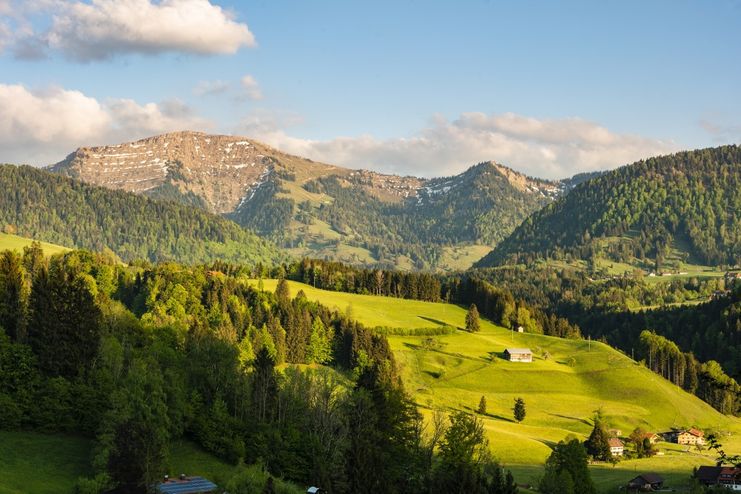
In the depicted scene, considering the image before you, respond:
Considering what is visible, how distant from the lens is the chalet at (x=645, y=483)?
111m

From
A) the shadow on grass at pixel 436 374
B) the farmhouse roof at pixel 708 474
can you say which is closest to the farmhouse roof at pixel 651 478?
the farmhouse roof at pixel 708 474

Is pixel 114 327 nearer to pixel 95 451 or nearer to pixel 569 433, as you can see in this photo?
pixel 95 451

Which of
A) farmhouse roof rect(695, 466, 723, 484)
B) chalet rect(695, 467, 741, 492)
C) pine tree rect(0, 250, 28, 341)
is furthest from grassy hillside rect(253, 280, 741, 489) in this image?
pine tree rect(0, 250, 28, 341)

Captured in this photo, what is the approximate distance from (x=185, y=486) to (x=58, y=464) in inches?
551

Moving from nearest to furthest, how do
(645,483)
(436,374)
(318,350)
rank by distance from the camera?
(645,483), (436,374), (318,350)

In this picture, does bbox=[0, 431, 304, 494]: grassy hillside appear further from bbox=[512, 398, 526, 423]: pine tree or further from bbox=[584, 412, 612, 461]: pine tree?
bbox=[512, 398, 526, 423]: pine tree

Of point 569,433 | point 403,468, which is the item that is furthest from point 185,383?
point 569,433

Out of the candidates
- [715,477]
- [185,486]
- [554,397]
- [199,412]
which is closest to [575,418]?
[554,397]

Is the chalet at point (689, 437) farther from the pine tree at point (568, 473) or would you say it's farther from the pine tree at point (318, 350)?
the pine tree at point (318, 350)

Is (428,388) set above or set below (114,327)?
below

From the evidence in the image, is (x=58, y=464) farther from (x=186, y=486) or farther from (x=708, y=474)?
(x=708, y=474)

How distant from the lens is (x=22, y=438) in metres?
85.5

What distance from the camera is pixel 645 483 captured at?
365ft

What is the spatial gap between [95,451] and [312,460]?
24.6m
